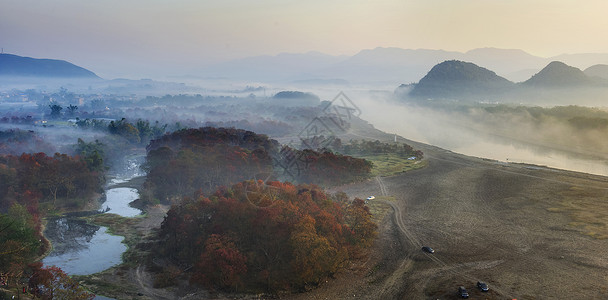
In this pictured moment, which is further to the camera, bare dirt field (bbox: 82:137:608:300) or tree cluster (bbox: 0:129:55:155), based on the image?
tree cluster (bbox: 0:129:55:155)

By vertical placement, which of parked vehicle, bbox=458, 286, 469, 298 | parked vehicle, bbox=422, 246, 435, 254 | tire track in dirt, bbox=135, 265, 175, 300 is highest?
parked vehicle, bbox=458, 286, 469, 298

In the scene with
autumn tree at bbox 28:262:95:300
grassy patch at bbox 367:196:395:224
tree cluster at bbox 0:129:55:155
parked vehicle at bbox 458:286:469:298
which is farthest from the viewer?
tree cluster at bbox 0:129:55:155

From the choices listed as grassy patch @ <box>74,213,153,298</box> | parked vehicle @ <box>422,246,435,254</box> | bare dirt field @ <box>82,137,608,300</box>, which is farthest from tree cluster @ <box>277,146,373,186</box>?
parked vehicle @ <box>422,246,435,254</box>

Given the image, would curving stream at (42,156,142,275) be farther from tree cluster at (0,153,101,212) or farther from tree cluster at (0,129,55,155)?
tree cluster at (0,129,55,155)

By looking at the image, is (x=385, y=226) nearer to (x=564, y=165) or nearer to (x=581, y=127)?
(x=564, y=165)

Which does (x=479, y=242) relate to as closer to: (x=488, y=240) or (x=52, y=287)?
(x=488, y=240)

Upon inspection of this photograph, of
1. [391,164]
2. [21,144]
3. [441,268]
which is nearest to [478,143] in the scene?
[391,164]

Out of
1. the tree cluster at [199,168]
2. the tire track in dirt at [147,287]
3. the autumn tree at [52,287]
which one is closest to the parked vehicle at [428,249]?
the tire track in dirt at [147,287]

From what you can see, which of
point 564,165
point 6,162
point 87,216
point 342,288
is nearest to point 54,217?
point 87,216
